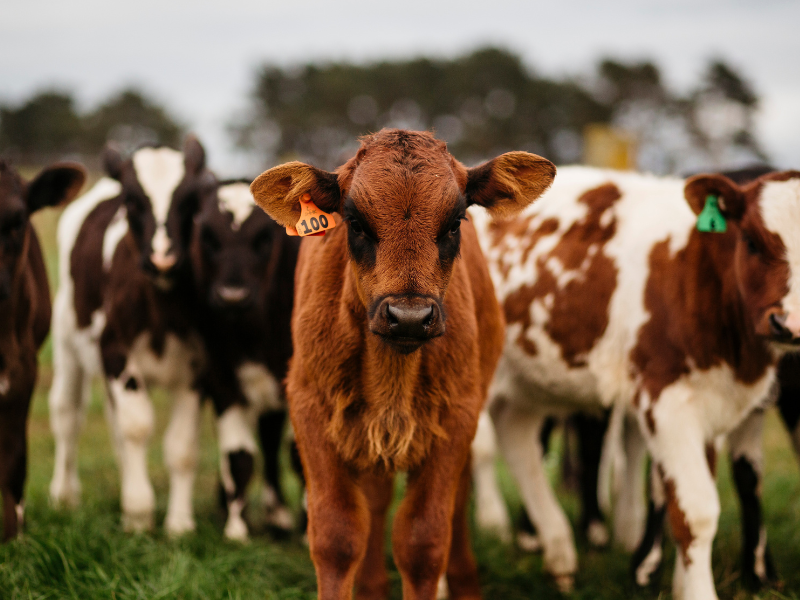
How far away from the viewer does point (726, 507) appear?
604 cm

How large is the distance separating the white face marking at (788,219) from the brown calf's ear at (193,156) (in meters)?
3.38

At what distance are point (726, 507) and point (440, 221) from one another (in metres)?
4.06

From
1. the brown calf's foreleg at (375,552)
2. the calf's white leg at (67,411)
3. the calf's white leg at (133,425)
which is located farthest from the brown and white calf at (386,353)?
the calf's white leg at (67,411)

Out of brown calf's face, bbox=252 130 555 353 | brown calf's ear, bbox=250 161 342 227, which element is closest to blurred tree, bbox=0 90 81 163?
brown calf's ear, bbox=250 161 342 227

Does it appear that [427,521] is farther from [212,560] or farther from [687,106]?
[687,106]

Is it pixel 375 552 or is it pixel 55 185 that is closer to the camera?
pixel 375 552

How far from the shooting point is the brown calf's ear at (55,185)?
4723 mm

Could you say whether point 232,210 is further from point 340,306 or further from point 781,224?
point 781,224

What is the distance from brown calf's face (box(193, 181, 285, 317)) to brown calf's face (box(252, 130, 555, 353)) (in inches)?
61.4

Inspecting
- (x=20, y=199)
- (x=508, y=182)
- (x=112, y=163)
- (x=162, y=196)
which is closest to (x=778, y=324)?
(x=508, y=182)

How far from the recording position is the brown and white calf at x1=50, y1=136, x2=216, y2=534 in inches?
200

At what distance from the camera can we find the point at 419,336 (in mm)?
2902

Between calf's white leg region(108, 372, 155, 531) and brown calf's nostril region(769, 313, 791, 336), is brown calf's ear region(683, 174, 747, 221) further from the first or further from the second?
calf's white leg region(108, 372, 155, 531)

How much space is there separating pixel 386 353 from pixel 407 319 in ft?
1.70
